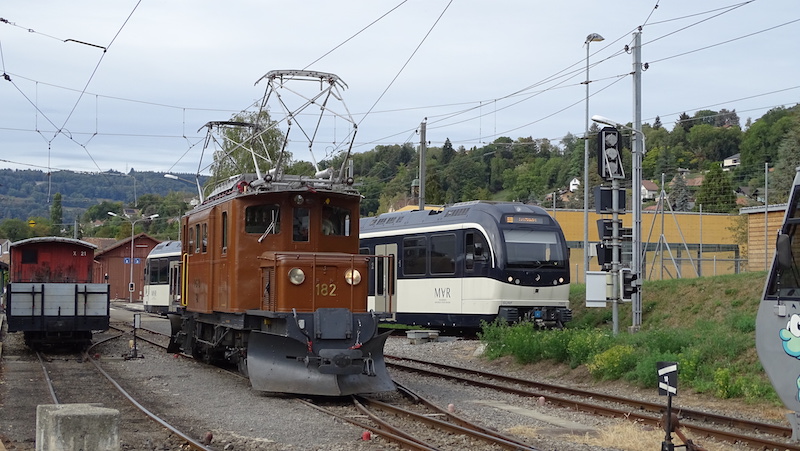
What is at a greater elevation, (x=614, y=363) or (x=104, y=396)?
(x=614, y=363)

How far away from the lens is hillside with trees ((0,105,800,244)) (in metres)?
89.1

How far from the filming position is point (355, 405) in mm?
13664

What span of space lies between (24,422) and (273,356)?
3783 millimetres

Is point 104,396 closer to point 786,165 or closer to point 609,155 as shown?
point 609,155

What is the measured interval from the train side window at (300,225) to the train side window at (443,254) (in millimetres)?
9778

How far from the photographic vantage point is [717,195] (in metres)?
69.9

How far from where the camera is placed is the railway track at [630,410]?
1081 centimetres

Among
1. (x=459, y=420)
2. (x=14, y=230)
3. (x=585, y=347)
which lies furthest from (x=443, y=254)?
(x=14, y=230)

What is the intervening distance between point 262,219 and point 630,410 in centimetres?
668

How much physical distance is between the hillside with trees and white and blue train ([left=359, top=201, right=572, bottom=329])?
42125 mm

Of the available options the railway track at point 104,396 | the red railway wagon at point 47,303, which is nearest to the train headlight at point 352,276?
the railway track at point 104,396

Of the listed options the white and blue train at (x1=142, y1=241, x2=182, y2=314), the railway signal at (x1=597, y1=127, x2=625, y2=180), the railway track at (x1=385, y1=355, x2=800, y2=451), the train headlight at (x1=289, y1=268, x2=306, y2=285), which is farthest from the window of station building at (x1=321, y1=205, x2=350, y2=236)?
the white and blue train at (x1=142, y1=241, x2=182, y2=314)

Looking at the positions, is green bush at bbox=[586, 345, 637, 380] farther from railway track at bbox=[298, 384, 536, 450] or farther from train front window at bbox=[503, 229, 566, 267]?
train front window at bbox=[503, 229, 566, 267]

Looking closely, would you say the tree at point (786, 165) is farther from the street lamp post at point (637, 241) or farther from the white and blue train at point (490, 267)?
the street lamp post at point (637, 241)
